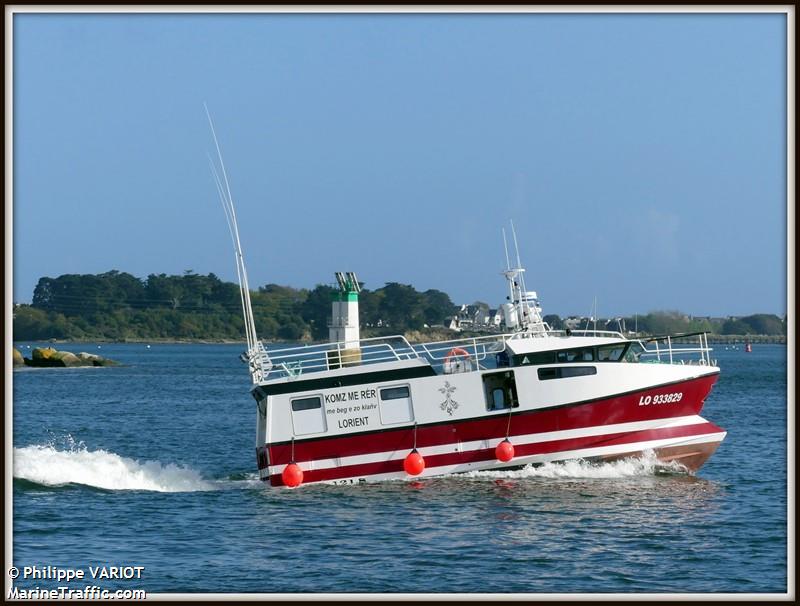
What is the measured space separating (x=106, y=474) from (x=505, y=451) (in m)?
11.0

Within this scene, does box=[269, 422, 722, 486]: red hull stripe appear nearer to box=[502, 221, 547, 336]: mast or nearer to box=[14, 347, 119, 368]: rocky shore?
box=[502, 221, 547, 336]: mast

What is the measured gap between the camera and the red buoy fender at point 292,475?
29.1m

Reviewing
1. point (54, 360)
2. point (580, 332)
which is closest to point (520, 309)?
point (580, 332)

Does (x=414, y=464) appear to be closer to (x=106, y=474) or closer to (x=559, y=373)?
(x=559, y=373)

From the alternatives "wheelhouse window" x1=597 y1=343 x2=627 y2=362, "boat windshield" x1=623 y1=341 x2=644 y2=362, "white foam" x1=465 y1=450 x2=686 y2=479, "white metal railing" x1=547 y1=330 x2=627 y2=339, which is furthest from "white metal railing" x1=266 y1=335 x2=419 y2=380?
"boat windshield" x1=623 y1=341 x2=644 y2=362

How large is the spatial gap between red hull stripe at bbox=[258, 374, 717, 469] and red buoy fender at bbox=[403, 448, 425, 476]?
1.33ft

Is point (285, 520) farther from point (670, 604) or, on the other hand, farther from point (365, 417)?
point (670, 604)

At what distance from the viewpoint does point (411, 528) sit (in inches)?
1000

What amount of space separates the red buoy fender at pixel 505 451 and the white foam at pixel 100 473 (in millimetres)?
7738

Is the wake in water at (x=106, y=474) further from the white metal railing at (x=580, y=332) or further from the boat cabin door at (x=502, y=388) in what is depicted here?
the white metal railing at (x=580, y=332)

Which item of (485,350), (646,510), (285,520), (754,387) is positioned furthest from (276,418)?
(754,387)

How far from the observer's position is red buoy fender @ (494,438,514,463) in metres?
29.0

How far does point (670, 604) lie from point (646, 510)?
933cm

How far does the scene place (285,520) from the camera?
1044 inches
